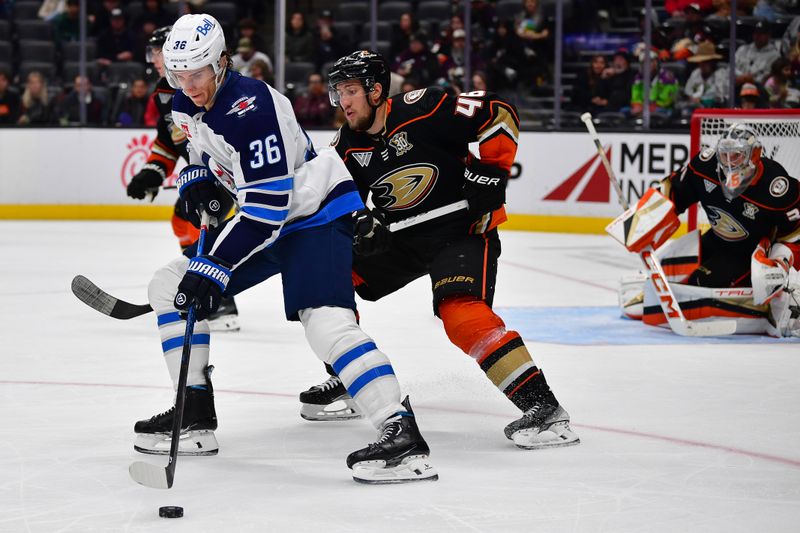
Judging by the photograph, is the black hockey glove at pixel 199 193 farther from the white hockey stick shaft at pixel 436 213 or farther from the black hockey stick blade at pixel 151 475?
the black hockey stick blade at pixel 151 475

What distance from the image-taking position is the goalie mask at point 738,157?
505cm

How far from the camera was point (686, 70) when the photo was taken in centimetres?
923

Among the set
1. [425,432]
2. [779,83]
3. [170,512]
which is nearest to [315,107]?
[779,83]

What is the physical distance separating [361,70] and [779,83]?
6187 millimetres

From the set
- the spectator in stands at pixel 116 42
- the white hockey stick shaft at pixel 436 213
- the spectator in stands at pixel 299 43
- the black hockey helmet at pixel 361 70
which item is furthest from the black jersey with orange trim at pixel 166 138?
the spectator in stands at pixel 116 42

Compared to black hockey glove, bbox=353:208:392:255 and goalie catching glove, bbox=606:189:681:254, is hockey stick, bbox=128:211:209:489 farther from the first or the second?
goalie catching glove, bbox=606:189:681:254

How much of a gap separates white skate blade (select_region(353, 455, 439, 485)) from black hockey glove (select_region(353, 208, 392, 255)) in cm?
73

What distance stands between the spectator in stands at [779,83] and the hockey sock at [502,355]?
19.7ft

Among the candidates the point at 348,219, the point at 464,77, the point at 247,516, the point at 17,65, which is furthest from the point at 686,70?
the point at 247,516

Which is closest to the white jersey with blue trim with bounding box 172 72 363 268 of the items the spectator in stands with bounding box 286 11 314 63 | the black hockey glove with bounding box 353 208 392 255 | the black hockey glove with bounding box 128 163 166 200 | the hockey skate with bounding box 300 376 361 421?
the black hockey glove with bounding box 353 208 392 255

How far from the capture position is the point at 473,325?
3.13 m

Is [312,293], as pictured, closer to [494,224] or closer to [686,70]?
[494,224]

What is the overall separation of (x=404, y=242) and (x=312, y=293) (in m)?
0.69

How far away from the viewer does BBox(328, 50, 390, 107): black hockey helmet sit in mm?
3117
